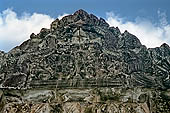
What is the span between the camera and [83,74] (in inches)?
725

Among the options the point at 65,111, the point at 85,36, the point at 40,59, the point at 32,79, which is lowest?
the point at 65,111

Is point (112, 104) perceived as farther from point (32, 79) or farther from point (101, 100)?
point (32, 79)

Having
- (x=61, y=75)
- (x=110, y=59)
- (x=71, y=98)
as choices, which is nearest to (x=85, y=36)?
(x=110, y=59)

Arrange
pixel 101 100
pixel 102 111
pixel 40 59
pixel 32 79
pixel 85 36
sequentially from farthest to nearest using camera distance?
pixel 85 36, pixel 40 59, pixel 32 79, pixel 101 100, pixel 102 111

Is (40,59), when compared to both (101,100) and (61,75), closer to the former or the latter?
(61,75)

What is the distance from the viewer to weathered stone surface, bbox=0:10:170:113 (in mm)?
16562

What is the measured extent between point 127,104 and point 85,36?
24.2ft

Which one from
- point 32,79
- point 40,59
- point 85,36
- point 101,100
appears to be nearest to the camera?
point 101,100

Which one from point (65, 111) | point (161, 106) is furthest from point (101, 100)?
point (161, 106)

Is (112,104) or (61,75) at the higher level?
(61,75)

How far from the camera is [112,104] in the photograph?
16.3 metres

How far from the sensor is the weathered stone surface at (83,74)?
16562mm

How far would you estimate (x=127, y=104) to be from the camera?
16484 mm

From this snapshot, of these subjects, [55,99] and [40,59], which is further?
[40,59]
